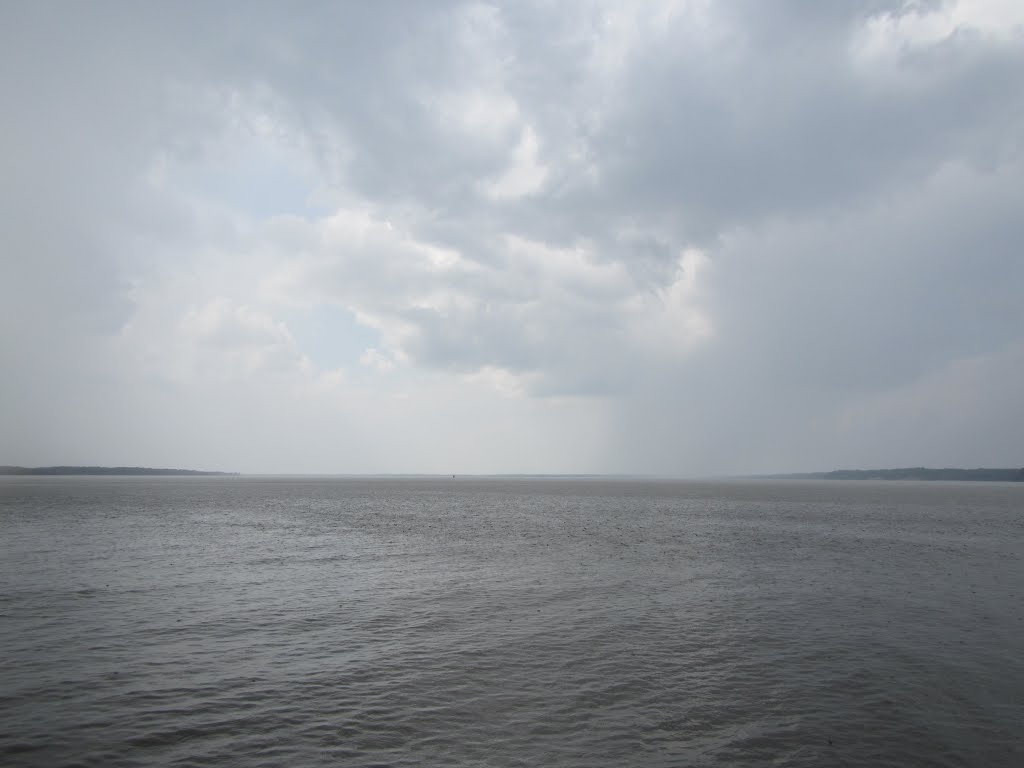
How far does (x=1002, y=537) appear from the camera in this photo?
247 ft

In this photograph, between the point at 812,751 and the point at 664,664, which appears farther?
the point at 664,664

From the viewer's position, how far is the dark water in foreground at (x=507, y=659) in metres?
17.6

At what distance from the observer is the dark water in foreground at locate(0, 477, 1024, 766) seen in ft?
57.8

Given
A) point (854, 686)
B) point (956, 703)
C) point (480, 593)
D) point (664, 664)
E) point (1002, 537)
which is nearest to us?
point (956, 703)

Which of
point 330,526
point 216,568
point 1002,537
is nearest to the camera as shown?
point 216,568

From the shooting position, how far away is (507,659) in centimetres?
2520

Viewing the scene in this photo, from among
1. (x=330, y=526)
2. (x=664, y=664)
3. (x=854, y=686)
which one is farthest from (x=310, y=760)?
(x=330, y=526)

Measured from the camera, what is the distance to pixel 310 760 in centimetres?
1648

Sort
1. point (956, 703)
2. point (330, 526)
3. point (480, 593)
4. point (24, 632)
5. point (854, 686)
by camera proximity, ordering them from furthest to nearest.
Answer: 1. point (330, 526)
2. point (480, 593)
3. point (24, 632)
4. point (854, 686)
5. point (956, 703)

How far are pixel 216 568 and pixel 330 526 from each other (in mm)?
37193

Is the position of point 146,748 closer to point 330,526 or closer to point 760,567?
point 760,567

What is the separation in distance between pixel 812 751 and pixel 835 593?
25578 mm

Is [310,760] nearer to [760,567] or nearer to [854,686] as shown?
[854,686]

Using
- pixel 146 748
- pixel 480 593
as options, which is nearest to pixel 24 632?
pixel 146 748
